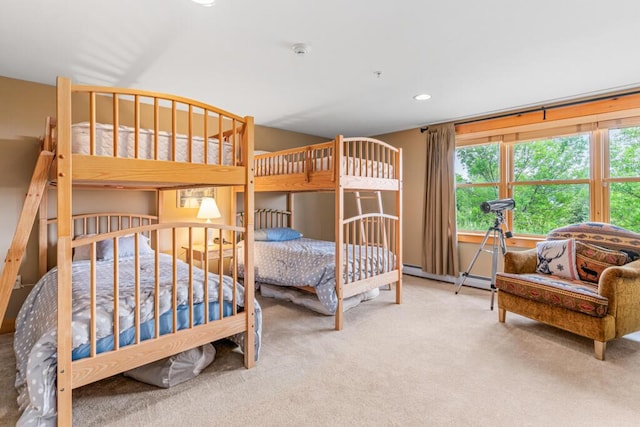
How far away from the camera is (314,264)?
128 inches

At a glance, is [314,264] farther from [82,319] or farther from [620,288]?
[620,288]

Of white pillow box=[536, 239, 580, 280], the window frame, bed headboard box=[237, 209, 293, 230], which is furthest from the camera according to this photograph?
bed headboard box=[237, 209, 293, 230]

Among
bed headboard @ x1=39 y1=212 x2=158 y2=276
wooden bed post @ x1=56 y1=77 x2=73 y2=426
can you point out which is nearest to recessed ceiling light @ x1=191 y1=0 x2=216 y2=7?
wooden bed post @ x1=56 y1=77 x2=73 y2=426

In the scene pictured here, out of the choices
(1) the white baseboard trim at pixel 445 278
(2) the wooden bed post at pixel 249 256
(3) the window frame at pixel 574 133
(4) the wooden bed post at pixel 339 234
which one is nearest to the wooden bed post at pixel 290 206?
(1) the white baseboard trim at pixel 445 278

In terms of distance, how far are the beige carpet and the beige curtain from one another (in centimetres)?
161

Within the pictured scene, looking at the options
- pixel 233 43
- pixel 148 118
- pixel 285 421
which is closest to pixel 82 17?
pixel 233 43

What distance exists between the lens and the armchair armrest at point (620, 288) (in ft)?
7.53

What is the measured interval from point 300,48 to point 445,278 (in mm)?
3602

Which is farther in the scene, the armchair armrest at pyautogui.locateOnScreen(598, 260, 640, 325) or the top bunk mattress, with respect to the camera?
the armchair armrest at pyautogui.locateOnScreen(598, 260, 640, 325)

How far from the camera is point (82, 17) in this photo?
1.99 meters

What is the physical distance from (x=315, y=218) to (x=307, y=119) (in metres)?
1.71

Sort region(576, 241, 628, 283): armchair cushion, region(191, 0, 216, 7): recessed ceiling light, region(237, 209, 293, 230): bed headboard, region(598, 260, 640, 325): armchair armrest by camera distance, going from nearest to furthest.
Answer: region(191, 0, 216, 7): recessed ceiling light → region(598, 260, 640, 325): armchair armrest → region(576, 241, 628, 283): armchair cushion → region(237, 209, 293, 230): bed headboard

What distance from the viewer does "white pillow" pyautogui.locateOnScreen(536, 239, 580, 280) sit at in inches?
113

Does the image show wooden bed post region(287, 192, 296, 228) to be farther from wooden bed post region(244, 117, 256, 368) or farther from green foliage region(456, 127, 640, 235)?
wooden bed post region(244, 117, 256, 368)
